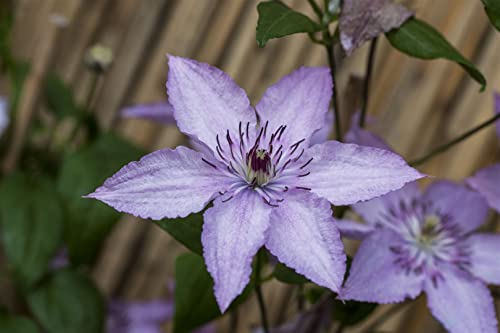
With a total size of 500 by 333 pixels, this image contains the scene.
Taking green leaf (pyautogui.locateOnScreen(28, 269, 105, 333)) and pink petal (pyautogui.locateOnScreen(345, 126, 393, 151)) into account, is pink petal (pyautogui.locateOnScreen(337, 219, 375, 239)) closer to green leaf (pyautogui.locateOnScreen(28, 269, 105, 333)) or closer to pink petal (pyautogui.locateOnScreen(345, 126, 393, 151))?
pink petal (pyautogui.locateOnScreen(345, 126, 393, 151))

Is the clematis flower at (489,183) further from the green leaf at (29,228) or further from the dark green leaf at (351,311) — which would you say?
the green leaf at (29,228)

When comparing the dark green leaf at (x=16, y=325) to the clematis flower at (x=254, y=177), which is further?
the dark green leaf at (x=16, y=325)

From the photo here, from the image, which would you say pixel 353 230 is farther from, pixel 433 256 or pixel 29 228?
pixel 29 228

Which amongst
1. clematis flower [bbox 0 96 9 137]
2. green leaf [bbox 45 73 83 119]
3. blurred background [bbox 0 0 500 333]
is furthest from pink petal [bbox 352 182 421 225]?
clematis flower [bbox 0 96 9 137]

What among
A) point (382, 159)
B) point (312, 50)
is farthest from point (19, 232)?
point (382, 159)

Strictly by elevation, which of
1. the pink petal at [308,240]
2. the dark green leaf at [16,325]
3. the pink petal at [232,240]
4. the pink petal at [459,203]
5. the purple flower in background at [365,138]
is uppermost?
the purple flower in background at [365,138]

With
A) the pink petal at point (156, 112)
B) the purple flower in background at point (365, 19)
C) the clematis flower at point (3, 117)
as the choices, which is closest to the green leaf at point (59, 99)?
the clematis flower at point (3, 117)

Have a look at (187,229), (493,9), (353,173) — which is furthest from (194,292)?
(493,9)
